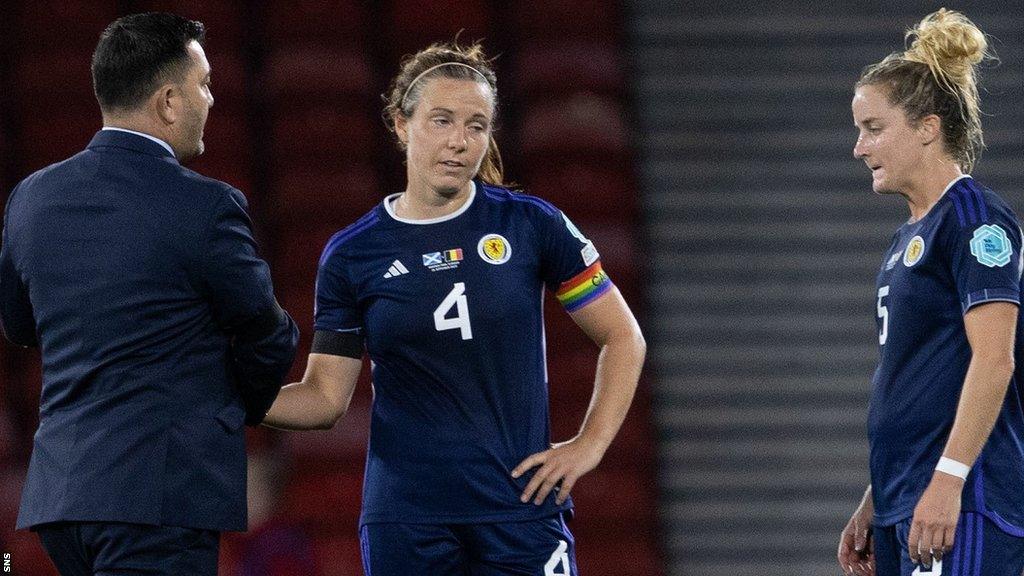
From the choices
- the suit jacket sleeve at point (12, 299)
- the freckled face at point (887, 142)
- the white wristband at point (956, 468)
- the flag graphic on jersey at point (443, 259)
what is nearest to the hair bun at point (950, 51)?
the freckled face at point (887, 142)

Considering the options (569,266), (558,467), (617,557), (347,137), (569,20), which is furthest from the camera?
(569,20)

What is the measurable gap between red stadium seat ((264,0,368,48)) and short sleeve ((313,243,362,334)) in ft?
9.94

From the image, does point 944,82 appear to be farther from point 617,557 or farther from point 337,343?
point 617,557

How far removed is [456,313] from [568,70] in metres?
3.14

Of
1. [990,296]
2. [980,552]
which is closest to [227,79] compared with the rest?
[990,296]

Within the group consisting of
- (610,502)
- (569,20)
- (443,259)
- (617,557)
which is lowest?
(617,557)

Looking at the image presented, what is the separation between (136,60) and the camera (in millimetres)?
2555

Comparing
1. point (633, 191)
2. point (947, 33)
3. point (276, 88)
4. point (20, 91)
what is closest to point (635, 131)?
point (633, 191)

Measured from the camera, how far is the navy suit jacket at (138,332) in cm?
241

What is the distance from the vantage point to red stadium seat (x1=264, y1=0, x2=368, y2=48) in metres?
5.84

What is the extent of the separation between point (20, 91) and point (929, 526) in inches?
174

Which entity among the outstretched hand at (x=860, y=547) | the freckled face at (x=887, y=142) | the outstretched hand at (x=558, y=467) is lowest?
the outstretched hand at (x=860, y=547)

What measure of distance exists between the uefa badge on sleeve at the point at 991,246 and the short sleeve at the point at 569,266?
0.73 meters

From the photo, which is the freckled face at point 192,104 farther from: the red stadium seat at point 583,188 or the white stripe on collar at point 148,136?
the red stadium seat at point 583,188
